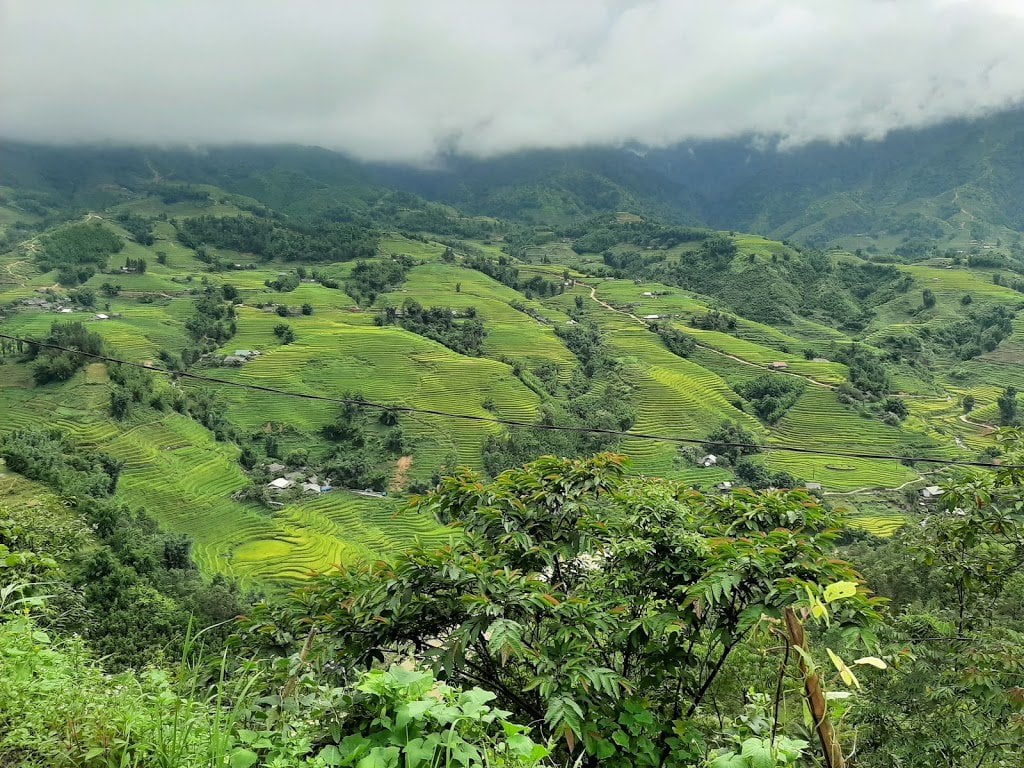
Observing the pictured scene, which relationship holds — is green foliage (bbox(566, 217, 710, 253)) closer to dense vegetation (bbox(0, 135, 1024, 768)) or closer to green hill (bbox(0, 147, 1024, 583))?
dense vegetation (bbox(0, 135, 1024, 768))

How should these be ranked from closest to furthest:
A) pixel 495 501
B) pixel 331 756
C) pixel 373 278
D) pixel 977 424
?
pixel 331 756
pixel 495 501
pixel 977 424
pixel 373 278

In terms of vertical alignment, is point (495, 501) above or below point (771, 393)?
above

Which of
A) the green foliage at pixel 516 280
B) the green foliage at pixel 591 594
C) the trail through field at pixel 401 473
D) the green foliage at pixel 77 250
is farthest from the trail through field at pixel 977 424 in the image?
the green foliage at pixel 77 250

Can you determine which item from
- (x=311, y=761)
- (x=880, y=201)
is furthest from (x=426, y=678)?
(x=880, y=201)

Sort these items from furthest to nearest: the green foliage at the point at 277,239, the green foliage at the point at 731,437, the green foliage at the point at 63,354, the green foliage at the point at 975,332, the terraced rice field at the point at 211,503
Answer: the green foliage at the point at 277,239, the green foliage at the point at 975,332, the green foliage at the point at 731,437, the green foliage at the point at 63,354, the terraced rice field at the point at 211,503

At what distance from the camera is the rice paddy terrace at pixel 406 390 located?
30.5 m

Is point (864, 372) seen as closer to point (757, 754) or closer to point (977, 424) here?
point (977, 424)

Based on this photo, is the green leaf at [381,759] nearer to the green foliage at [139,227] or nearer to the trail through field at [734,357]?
the trail through field at [734,357]

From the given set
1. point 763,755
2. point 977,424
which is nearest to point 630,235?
point 977,424

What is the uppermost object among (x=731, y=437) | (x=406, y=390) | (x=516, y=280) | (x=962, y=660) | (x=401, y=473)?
(x=962, y=660)

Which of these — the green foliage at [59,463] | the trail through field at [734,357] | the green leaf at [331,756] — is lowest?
the green foliage at [59,463]

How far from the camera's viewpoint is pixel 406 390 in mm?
44188

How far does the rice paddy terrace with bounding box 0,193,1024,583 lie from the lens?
30469 mm

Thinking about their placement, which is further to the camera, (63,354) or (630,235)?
(630,235)
